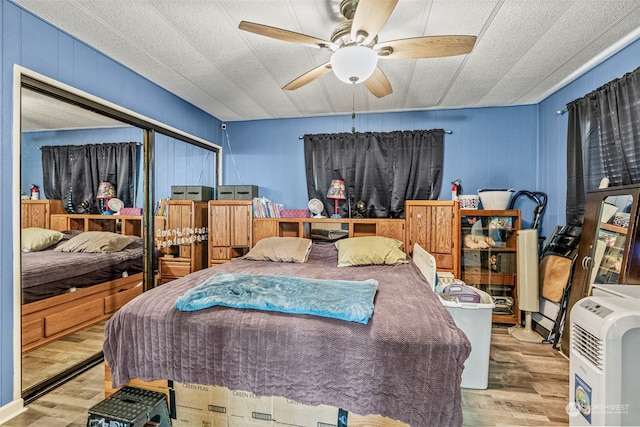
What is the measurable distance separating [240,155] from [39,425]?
3.18 m

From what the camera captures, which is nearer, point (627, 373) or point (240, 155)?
point (627, 373)

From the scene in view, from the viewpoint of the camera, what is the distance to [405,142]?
359 cm

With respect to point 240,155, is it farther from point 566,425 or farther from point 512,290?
point 566,425

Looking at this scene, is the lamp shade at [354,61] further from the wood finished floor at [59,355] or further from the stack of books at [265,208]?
the wood finished floor at [59,355]

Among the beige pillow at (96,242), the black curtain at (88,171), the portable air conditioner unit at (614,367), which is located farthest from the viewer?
the beige pillow at (96,242)

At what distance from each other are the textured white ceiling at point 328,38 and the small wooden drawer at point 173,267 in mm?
1845

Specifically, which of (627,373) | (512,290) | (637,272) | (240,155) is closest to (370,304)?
(627,373)

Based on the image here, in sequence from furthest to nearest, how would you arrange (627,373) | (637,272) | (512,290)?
(512,290) → (637,272) → (627,373)

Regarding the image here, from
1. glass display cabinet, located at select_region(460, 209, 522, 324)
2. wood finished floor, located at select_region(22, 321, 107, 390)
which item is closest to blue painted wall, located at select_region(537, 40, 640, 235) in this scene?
glass display cabinet, located at select_region(460, 209, 522, 324)

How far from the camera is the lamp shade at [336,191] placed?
11.8ft

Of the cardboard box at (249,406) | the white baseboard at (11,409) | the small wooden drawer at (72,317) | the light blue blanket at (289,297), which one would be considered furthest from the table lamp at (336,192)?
the white baseboard at (11,409)

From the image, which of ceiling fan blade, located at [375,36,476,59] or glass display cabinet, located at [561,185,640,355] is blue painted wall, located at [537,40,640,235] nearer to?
glass display cabinet, located at [561,185,640,355]

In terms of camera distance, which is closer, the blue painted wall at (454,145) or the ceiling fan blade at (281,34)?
the ceiling fan blade at (281,34)

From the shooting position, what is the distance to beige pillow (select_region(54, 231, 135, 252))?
2311 mm
